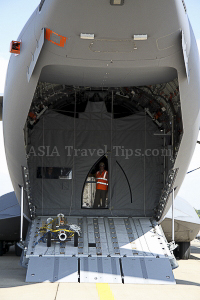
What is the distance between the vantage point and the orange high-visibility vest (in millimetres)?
11789

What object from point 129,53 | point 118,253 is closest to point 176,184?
point 118,253

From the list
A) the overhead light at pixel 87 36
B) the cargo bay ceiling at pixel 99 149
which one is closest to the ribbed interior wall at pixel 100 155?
the cargo bay ceiling at pixel 99 149

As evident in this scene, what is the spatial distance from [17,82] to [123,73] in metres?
2.04

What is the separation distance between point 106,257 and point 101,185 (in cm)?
321

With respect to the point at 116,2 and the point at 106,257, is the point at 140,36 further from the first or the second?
the point at 106,257

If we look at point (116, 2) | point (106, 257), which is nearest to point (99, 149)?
point (106, 257)

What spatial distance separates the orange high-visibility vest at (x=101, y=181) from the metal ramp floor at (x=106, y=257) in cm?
149

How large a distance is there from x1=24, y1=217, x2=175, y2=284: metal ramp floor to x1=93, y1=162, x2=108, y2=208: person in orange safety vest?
131 centimetres

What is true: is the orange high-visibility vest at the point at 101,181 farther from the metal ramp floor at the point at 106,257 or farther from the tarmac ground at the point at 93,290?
the tarmac ground at the point at 93,290

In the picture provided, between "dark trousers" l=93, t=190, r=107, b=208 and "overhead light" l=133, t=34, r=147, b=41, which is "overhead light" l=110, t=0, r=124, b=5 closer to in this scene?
"overhead light" l=133, t=34, r=147, b=41

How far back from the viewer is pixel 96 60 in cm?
784

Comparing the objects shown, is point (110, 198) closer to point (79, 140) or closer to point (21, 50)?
point (79, 140)

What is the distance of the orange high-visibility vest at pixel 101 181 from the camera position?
11.8 m

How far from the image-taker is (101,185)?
465 inches
